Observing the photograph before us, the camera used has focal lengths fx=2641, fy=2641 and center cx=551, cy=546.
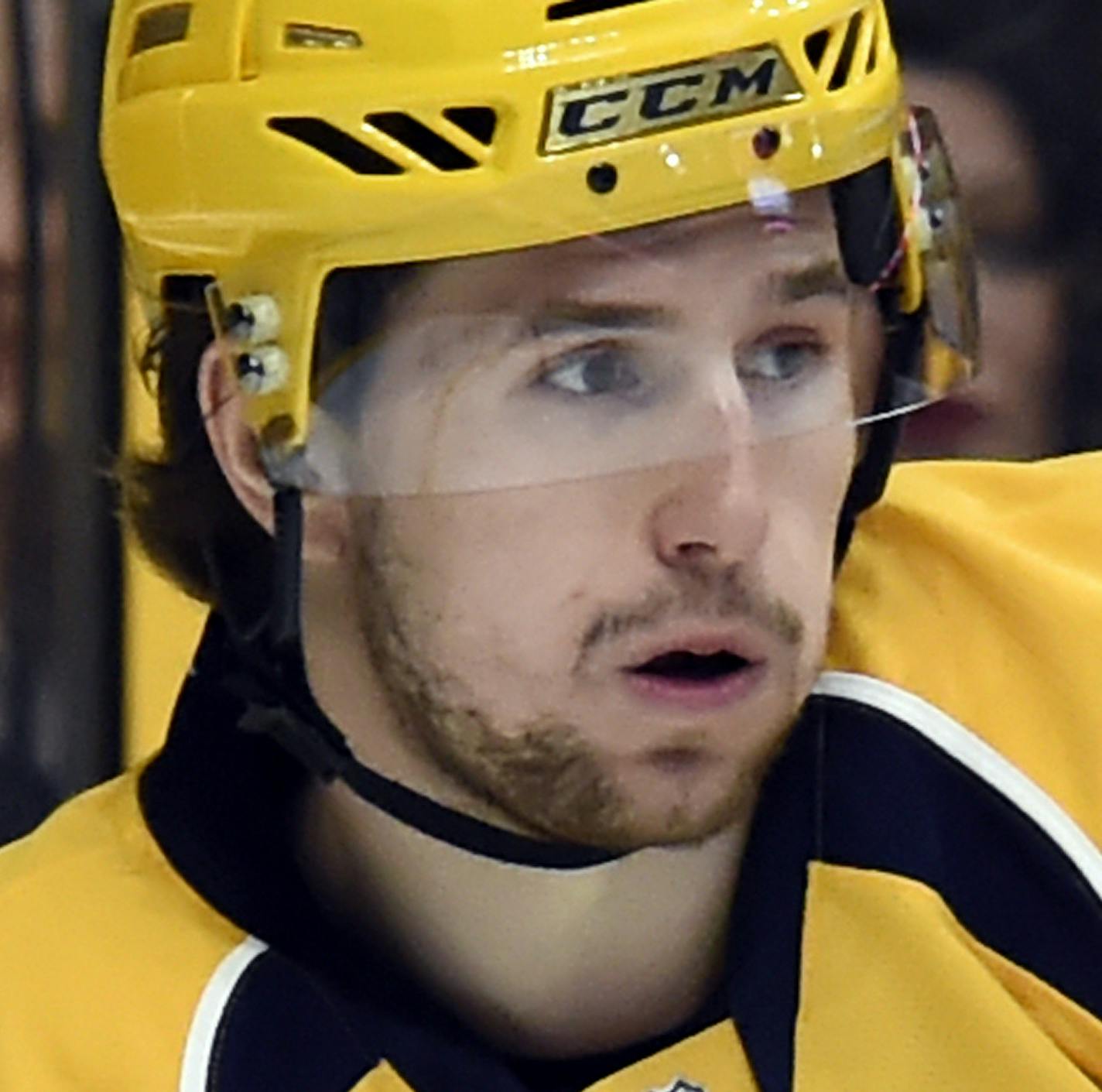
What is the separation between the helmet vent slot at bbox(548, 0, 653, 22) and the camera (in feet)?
3.17

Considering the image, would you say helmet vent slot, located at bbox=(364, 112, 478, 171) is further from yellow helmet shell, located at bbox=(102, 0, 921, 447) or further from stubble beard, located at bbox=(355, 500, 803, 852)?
stubble beard, located at bbox=(355, 500, 803, 852)

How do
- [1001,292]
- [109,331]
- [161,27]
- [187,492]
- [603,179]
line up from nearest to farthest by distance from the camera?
[603,179], [161,27], [187,492], [109,331], [1001,292]

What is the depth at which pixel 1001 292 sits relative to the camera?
1.84 metres

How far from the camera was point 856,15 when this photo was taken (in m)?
1.05

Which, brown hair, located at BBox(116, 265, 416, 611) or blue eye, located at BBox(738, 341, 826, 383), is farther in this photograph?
brown hair, located at BBox(116, 265, 416, 611)

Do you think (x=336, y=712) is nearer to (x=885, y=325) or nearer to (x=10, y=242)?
(x=885, y=325)

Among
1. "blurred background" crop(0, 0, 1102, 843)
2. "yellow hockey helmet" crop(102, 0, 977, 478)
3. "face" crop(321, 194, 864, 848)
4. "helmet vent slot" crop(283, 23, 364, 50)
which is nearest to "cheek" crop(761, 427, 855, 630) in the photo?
"face" crop(321, 194, 864, 848)

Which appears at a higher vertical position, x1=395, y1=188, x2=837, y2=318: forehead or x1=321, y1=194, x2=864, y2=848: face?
x1=395, y1=188, x2=837, y2=318: forehead

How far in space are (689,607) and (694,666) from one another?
1.4 inches

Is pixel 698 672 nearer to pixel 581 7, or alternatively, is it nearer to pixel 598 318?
pixel 598 318

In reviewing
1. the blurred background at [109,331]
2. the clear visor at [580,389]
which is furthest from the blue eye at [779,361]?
the blurred background at [109,331]

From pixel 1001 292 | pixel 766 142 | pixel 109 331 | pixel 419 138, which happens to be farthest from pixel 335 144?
pixel 1001 292

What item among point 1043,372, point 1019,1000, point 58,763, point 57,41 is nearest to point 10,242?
point 57,41

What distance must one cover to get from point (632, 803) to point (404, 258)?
0.23 metres
